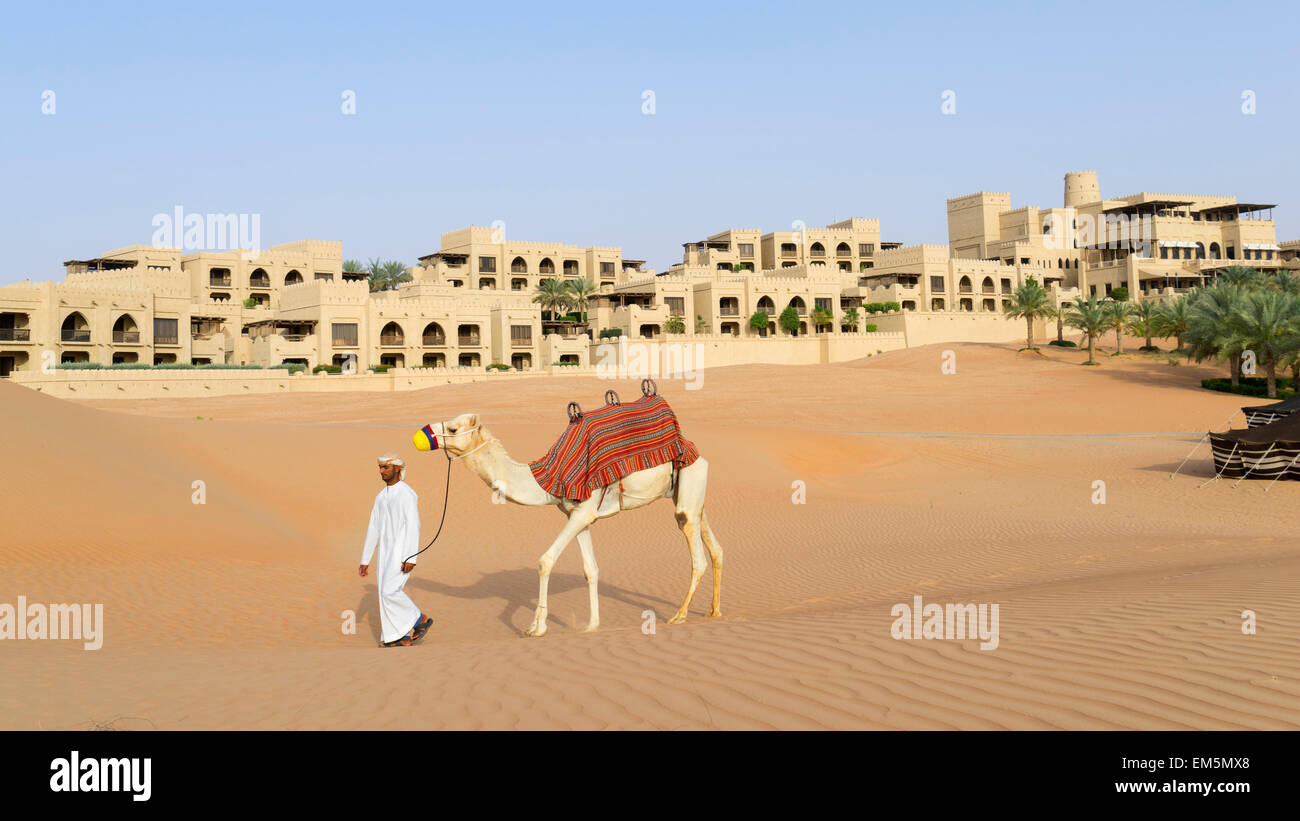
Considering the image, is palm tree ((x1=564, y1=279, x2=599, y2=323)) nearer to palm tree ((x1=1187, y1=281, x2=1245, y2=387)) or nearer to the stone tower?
palm tree ((x1=1187, y1=281, x2=1245, y2=387))

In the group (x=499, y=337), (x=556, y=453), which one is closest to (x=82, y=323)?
(x=499, y=337)

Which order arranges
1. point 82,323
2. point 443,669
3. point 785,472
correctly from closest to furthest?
1. point 443,669
2. point 785,472
3. point 82,323

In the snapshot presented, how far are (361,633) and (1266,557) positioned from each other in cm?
1209

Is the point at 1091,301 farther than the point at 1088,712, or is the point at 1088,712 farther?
the point at 1091,301

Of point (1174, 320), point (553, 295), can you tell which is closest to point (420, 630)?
point (1174, 320)

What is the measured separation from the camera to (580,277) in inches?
3546

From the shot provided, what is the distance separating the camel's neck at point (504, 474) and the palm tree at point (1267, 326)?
47989 millimetres

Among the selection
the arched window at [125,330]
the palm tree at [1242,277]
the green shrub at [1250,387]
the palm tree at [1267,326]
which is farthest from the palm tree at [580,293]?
the palm tree at [1267,326]

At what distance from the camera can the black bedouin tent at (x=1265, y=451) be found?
22734mm

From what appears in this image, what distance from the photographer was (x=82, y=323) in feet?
209

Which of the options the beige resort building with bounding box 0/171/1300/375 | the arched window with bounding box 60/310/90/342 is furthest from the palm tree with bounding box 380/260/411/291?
the arched window with bounding box 60/310/90/342

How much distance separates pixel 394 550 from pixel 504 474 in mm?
1375
